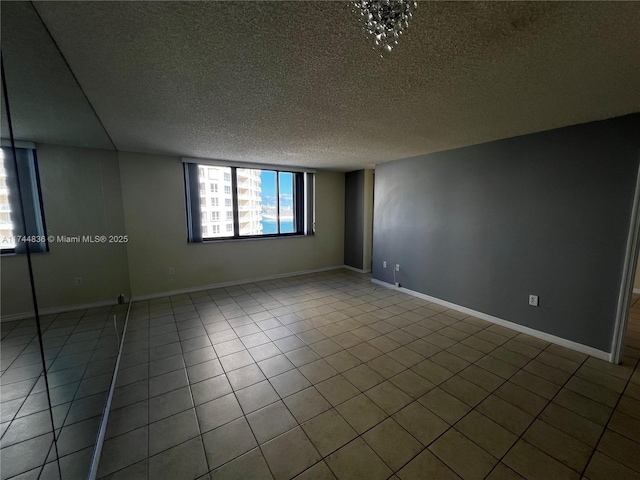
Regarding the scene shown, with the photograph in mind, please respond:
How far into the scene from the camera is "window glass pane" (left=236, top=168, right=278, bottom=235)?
4.73 m

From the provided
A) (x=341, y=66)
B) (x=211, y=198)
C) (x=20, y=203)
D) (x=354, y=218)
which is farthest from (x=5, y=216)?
(x=354, y=218)

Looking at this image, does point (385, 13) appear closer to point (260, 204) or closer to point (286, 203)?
point (260, 204)

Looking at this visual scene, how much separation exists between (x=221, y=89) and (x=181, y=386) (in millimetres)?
2291

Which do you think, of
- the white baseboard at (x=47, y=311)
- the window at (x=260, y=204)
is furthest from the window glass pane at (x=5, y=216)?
the window at (x=260, y=204)

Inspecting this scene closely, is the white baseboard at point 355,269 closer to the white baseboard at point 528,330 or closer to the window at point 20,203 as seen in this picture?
the white baseboard at point 528,330

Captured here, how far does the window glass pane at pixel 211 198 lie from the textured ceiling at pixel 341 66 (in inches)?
66.3

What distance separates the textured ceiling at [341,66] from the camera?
3.53 feet

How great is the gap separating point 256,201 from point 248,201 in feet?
0.61

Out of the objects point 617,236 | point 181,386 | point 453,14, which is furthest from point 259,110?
point 617,236

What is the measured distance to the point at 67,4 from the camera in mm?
1012

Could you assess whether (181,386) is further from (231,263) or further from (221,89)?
(231,263)

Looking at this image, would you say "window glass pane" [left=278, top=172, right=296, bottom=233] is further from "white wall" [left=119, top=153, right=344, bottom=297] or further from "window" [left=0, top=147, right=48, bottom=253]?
"window" [left=0, top=147, right=48, bottom=253]

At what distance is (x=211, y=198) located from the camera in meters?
4.45

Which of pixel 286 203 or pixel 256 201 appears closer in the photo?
pixel 256 201
